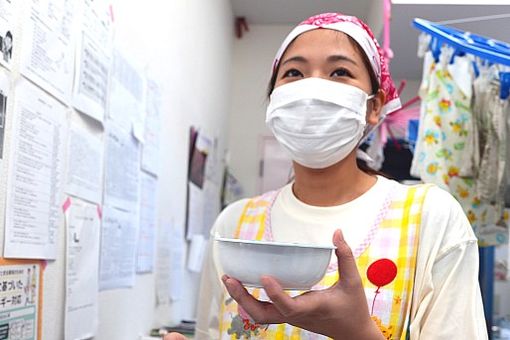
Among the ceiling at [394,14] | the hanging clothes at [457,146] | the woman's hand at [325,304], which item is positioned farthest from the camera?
the ceiling at [394,14]

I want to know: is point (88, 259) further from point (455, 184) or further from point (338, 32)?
point (455, 184)

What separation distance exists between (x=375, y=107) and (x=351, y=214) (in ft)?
0.75

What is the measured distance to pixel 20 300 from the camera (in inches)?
37.7

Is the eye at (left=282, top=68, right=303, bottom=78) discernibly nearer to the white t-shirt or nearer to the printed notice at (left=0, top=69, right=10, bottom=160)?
the white t-shirt

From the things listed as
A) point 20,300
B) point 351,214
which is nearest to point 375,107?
point 351,214

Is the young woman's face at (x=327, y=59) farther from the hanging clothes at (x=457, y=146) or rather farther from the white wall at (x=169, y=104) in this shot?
the hanging clothes at (x=457, y=146)

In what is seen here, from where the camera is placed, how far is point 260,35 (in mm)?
3570

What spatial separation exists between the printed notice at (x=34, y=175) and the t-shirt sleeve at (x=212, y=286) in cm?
30

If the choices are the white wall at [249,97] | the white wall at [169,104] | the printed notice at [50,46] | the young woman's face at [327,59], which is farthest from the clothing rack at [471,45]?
the white wall at [249,97]

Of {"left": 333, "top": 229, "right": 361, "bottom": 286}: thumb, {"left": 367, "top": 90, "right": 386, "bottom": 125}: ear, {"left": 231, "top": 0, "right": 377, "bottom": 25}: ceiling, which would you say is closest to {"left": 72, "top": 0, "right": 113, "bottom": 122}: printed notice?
{"left": 367, "top": 90, "right": 386, "bottom": 125}: ear

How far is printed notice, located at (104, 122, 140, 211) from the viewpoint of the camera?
4.49 feet

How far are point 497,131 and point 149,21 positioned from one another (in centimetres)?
106

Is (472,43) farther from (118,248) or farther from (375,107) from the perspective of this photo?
(118,248)

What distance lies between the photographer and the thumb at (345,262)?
708 millimetres
